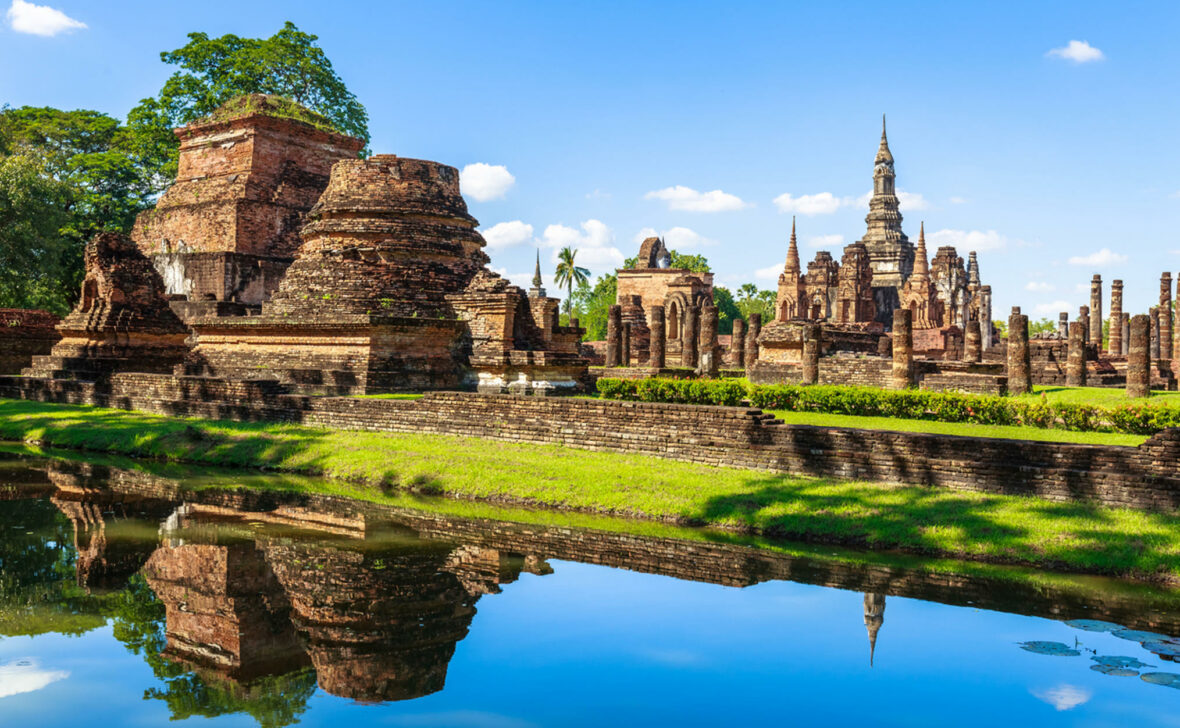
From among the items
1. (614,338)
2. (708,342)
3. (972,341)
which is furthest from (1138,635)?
(614,338)

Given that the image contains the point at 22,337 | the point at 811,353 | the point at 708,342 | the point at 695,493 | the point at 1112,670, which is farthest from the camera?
the point at 22,337

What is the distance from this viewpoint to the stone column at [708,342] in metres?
23.7

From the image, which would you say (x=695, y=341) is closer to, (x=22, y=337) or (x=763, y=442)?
(x=763, y=442)

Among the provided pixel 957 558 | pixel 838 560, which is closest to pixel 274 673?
pixel 838 560

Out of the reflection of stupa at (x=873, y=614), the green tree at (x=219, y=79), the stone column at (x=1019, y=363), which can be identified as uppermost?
the green tree at (x=219, y=79)

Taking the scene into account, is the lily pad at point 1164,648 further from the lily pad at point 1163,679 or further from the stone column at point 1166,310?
the stone column at point 1166,310

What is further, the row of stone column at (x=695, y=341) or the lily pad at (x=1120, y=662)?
the row of stone column at (x=695, y=341)

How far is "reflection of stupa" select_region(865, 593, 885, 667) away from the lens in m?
6.11

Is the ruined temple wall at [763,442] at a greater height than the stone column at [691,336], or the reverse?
the stone column at [691,336]

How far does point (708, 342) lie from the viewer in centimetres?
2395

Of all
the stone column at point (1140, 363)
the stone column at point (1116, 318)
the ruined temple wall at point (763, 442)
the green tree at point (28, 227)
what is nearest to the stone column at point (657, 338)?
the stone column at point (1140, 363)

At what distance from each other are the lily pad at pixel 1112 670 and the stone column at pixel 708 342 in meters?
18.0

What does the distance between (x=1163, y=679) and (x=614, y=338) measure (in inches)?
933

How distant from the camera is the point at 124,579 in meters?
7.26
